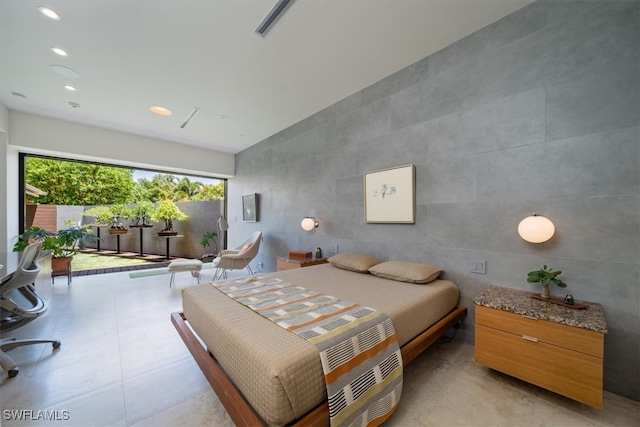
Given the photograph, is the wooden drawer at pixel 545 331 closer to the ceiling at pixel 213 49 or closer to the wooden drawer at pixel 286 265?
the wooden drawer at pixel 286 265

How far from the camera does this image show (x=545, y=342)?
151cm

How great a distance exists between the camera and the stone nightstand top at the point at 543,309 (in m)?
1.41

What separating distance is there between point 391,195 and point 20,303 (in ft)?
12.3

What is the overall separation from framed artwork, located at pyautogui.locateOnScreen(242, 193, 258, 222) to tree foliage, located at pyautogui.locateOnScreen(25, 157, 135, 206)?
272 centimetres

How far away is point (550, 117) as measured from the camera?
187 cm

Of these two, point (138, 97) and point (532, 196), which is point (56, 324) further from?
point (532, 196)

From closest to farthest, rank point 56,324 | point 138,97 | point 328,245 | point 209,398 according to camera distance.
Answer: point 209,398
point 56,324
point 138,97
point 328,245

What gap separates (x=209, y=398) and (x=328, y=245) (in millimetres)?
2390

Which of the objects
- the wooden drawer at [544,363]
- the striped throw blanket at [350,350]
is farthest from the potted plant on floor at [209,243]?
the wooden drawer at [544,363]

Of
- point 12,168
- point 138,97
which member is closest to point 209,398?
point 138,97

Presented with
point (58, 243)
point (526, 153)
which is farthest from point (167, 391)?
point (58, 243)

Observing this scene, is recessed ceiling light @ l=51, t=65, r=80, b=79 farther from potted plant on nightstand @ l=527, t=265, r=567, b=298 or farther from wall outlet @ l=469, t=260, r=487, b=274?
potted plant on nightstand @ l=527, t=265, r=567, b=298

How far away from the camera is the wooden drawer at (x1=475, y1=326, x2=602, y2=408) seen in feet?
4.51

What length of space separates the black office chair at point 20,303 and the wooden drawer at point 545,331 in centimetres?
349
